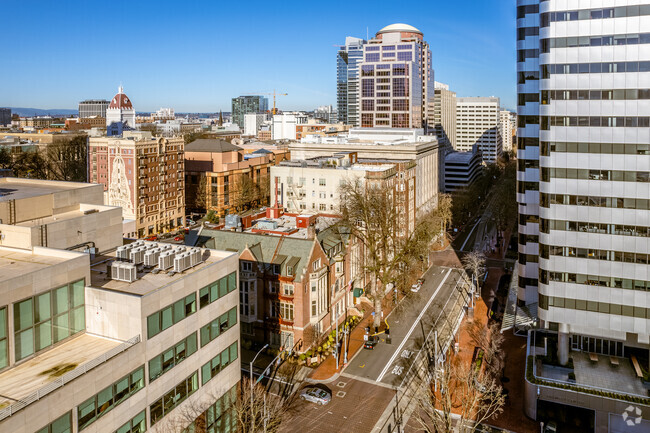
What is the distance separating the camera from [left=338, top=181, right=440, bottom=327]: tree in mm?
73688

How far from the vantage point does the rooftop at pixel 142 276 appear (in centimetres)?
3487

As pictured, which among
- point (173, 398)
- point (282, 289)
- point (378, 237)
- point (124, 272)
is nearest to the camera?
point (173, 398)

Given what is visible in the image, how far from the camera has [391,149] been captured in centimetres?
13225

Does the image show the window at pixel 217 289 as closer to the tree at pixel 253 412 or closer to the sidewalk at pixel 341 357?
the tree at pixel 253 412

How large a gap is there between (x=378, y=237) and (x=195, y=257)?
137 feet

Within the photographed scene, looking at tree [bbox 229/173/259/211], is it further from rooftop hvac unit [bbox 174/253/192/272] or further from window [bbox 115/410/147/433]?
window [bbox 115/410/147/433]

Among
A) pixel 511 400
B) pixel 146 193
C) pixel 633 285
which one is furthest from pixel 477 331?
pixel 146 193

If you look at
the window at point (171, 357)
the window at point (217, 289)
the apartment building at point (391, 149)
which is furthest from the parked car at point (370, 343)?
the apartment building at point (391, 149)

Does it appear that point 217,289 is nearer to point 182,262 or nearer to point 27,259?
point 182,262

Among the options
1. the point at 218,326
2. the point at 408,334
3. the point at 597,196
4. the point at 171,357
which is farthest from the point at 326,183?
the point at 171,357

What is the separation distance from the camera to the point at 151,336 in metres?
32.9

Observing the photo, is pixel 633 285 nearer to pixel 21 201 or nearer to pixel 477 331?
pixel 477 331

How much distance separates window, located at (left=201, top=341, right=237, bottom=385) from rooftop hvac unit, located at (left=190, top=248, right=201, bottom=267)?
7035 mm


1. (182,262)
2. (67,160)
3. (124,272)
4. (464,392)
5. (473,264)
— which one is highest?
(67,160)
